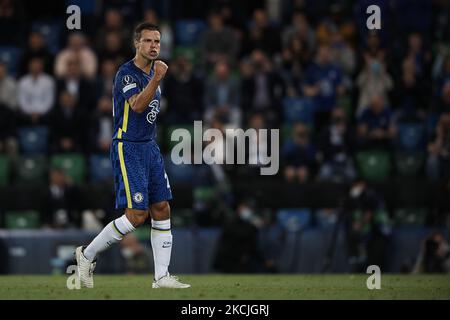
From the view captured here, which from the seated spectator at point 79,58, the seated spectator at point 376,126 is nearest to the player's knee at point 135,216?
the seated spectator at point 376,126

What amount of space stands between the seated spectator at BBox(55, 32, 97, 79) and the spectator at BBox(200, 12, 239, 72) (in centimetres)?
209

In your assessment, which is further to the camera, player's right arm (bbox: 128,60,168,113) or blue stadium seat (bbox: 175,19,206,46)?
blue stadium seat (bbox: 175,19,206,46)

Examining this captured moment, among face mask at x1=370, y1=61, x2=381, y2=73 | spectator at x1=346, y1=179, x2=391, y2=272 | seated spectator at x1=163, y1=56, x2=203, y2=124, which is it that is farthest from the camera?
face mask at x1=370, y1=61, x2=381, y2=73

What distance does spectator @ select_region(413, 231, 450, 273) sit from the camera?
17.3 meters

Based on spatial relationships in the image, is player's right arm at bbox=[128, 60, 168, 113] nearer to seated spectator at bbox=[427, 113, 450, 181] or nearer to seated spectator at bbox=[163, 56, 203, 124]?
seated spectator at bbox=[163, 56, 203, 124]

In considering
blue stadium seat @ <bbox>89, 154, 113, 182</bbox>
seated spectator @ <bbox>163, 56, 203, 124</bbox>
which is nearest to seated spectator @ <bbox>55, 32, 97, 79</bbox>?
seated spectator @ <bbox>163, 56, 203, 124</bbox>

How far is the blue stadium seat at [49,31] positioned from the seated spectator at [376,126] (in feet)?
20.5

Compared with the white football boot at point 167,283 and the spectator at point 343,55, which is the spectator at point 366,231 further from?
the white football boot at point 167,283

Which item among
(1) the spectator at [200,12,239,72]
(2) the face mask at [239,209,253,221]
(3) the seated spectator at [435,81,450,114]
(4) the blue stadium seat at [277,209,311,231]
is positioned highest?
(1) the spectator at [200,12,239,72]

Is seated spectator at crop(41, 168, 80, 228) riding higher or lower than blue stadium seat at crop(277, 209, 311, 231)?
higher

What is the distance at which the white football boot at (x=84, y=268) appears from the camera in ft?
38.7

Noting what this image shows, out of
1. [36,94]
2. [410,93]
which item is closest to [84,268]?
[36,94]

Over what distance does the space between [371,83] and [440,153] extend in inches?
89.1
